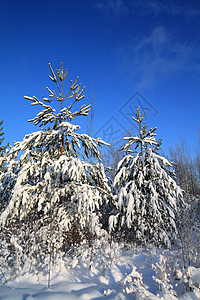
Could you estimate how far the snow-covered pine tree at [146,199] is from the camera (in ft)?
18.7

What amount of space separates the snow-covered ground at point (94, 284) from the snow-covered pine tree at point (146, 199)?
1.02m

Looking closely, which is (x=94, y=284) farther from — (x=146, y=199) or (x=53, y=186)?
(x=146, y=199)

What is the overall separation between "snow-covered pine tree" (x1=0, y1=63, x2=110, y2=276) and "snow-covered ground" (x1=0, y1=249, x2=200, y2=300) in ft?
2.15

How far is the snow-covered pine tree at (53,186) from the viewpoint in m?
4.88

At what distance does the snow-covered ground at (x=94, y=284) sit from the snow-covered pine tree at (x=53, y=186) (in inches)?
25.8

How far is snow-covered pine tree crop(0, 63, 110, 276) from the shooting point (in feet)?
16.0

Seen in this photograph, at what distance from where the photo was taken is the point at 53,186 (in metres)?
4.79

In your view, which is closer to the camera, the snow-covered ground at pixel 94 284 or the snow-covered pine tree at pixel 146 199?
the snow-covered ground at pixel 94 284

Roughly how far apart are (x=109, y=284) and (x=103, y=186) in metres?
2.88

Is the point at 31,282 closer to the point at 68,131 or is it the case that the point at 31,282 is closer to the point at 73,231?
the point at 73,231

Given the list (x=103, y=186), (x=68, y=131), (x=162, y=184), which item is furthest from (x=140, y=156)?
(x=68, y=131)

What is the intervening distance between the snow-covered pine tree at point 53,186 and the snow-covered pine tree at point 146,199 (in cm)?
73

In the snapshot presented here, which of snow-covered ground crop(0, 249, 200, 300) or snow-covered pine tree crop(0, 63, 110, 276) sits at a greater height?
snow-covered pine tree crop(0, 63, 110, 276)

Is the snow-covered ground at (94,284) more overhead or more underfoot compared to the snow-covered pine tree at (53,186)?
more underfoot
